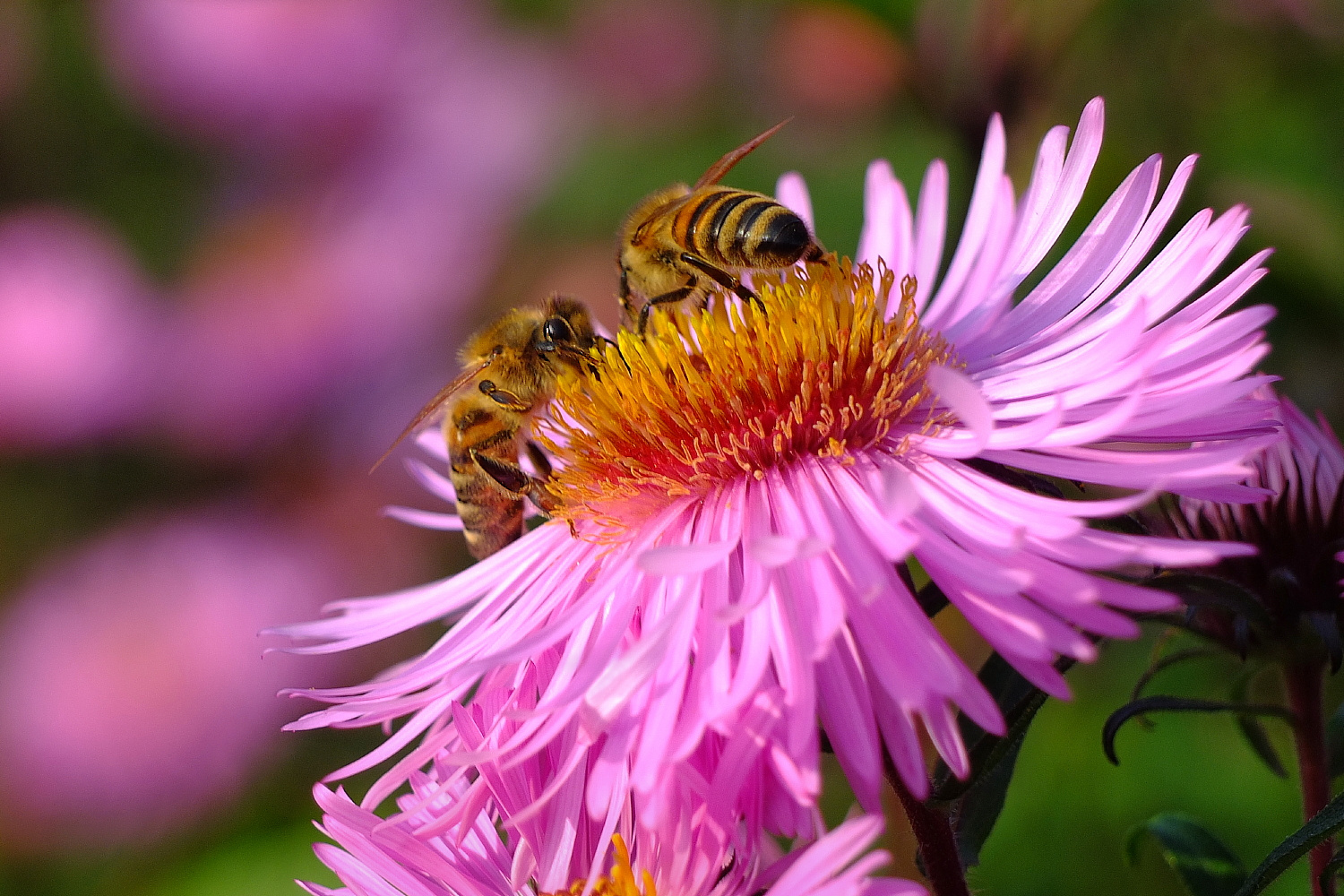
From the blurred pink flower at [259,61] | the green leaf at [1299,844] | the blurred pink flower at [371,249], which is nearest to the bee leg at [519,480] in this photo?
the green leaf at [1299,844]

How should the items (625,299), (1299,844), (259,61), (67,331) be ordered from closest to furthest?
1. (1299,844)
2. (625,299)
3. (67,331)
4. (259,61)

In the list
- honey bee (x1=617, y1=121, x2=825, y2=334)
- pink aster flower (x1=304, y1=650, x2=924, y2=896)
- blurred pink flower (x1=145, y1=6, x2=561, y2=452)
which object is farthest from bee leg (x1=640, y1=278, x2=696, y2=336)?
blurred pink flower (x1=145, y1=6, x2=561, y2=452)

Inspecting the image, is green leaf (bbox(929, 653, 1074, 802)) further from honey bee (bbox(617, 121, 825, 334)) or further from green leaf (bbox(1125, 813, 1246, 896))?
honey bee (bbox(617, 121, 825, 334))

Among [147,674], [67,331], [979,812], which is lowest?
[979,812]

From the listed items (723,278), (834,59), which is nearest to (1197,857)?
(723,278)

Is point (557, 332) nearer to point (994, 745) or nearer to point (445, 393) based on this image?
point (445, 393)

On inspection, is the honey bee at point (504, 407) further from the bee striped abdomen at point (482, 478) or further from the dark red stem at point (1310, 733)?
the dark red stem at point (1310, 733)
